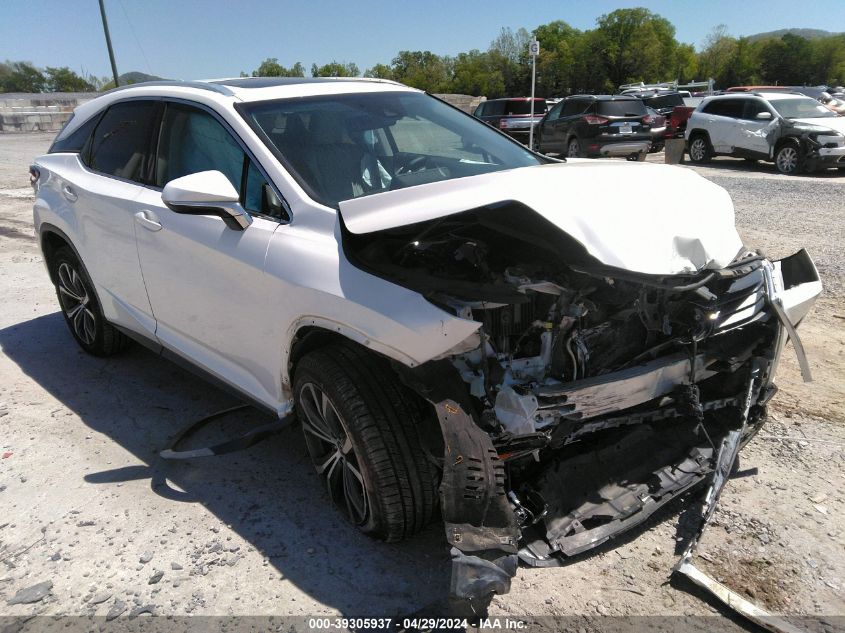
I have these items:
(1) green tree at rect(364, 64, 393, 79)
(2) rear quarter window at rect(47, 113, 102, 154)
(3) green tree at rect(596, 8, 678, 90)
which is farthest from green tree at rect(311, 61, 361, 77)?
(2) rear quarter window at rect(47, 113, 102, 154)

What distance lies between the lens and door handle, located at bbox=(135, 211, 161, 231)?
355 cm

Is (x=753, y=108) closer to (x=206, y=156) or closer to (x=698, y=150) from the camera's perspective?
(x=698, y=150)

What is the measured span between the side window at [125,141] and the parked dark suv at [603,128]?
14.1 meters

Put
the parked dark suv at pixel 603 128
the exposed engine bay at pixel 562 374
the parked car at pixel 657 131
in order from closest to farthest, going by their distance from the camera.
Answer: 1. the exposed engine bay at pixel 562 374
2. the parked dark suv at pixel 603 128
3. the parked car at pixel 657 131

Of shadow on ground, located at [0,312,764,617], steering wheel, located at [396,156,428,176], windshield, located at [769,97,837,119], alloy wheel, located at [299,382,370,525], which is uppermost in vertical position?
steering wheel, located at [396,156,428,176]

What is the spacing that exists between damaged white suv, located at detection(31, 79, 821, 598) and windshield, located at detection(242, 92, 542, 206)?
0.06ft

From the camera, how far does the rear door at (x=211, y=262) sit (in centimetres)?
303

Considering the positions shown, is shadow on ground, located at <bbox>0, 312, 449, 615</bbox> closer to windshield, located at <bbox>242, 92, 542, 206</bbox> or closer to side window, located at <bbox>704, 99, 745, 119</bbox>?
windshield, located at <bbox>242, 92, 542, 206</bbox>

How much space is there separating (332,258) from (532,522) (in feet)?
4.39

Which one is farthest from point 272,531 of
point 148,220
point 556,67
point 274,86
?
point 556,67

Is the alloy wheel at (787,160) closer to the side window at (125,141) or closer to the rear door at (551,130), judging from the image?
the rear door at (551,130)

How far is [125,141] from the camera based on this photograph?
13.6ft

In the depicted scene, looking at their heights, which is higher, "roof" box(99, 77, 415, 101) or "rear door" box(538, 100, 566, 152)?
"roof" box(99, 77, 415, 101)

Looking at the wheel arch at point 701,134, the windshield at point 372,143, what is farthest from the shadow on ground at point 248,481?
the wheel arch at point 701,134
